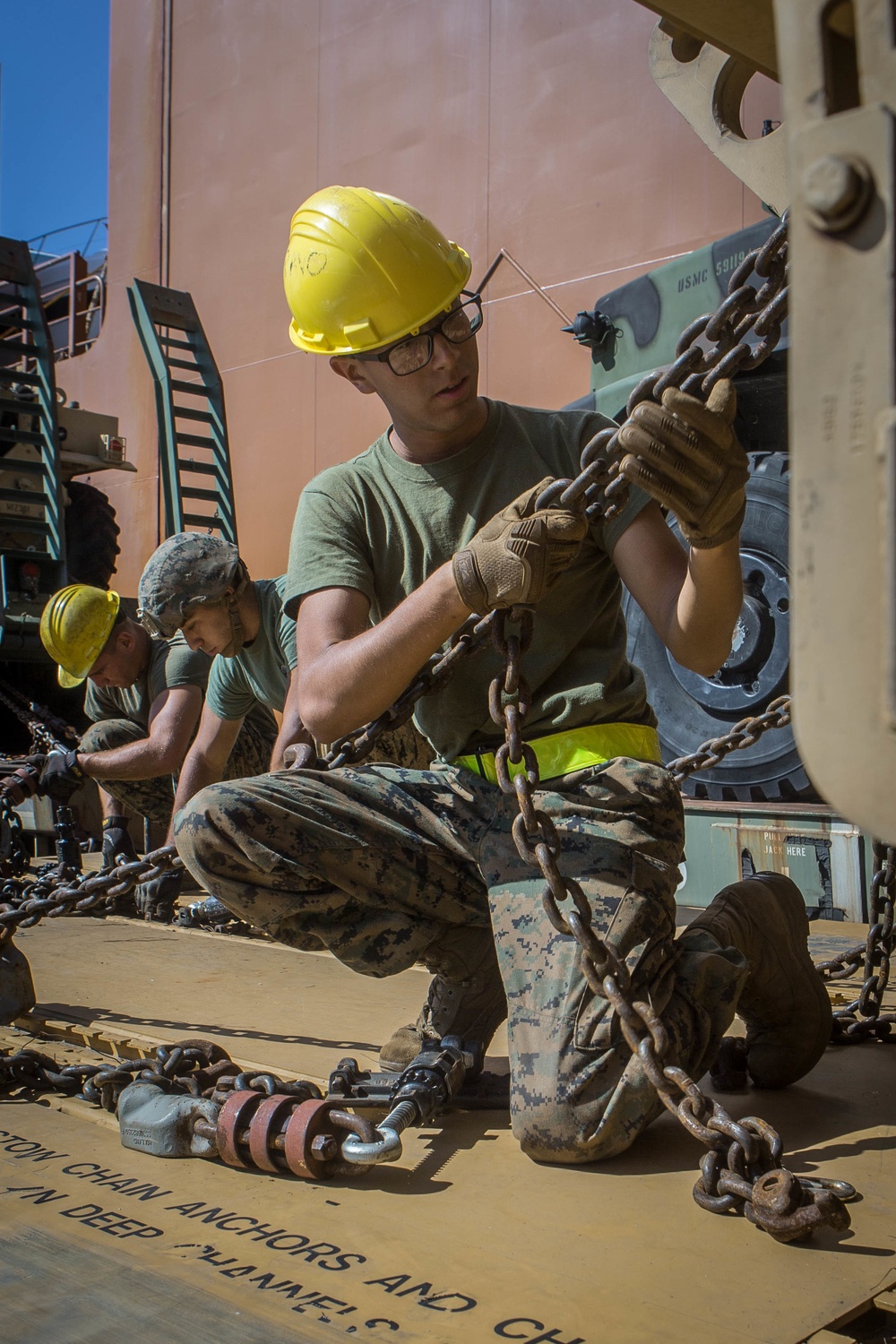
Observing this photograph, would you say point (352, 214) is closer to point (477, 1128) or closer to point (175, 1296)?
point (477, 1128)

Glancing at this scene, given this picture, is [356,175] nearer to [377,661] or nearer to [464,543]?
[464,543]

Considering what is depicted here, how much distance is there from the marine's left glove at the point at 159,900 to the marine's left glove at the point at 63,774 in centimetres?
52

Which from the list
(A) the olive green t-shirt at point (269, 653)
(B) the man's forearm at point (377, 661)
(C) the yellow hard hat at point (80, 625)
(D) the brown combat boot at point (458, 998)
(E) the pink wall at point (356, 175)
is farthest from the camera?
(E) the pink wall at point (356, 175)

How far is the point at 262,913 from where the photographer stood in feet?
7.61

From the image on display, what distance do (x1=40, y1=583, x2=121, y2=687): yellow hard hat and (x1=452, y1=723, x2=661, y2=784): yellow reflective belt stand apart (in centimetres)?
337

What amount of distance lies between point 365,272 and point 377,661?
0.92 m

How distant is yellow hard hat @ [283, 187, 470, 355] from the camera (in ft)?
8.39

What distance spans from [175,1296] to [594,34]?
7.14 m

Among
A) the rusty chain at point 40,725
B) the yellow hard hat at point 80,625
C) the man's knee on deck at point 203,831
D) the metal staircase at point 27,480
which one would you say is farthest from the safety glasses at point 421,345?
the metal staircase at point 27,480

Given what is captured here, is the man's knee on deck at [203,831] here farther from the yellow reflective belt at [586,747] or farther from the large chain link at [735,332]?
the large chain link at [735,332]

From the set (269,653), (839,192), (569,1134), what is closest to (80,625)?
(269,653)

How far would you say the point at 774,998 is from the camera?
227cm

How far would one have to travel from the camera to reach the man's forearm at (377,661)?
2111 mm

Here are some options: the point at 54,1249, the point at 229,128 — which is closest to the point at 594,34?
the point at 229,128
